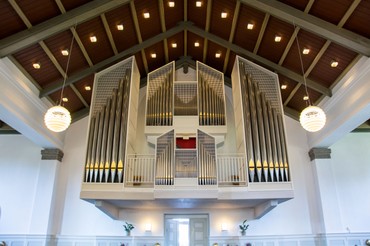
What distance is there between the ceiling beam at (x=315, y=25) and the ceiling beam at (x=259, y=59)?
6.77 ft

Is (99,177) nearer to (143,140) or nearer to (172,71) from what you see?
(143,140)

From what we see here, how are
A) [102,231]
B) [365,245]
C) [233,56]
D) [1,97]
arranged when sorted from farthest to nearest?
[233,56] → [102,231] → [365,245] → [1,97]

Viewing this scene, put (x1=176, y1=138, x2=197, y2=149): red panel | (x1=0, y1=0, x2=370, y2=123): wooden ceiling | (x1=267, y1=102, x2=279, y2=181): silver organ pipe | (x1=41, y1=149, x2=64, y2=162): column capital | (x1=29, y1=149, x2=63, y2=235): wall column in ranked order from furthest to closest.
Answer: (x1=41, y1=149, x2=64, y2=162): column capital → (x1=176, y1=138, x2=197, y2=149): red panel → (x1=29, y1=149, x2=63, y2=235): wall column → (x1=267, y1=102, x2=279, y2=181): silver organ pipe → (x1=0, y1=0, x2=370, y2=123): wooden ceiling

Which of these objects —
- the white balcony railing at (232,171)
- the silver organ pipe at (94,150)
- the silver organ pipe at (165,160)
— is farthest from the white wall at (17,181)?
the white balcony railing at (232,171)

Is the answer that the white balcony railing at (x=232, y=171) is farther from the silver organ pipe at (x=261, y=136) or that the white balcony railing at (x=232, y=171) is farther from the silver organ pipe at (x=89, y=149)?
the silver organ pipe at (x=89, y=149)

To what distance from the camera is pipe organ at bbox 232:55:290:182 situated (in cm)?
785

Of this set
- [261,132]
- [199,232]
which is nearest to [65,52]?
[261,132]

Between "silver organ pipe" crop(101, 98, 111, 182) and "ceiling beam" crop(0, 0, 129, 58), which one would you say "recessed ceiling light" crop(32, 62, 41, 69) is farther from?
"silver organ pipe" crop(101, 98, 111, 182)

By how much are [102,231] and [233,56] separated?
7.11 m

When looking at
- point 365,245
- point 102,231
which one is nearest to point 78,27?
point 102,231

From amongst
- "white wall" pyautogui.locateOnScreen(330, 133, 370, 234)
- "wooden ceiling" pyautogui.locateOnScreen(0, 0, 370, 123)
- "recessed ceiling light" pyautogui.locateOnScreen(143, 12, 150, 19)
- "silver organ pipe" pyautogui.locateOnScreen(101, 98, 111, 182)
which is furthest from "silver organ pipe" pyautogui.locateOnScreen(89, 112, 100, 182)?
"white wall" pyautogui.locateOnScreen(330, 133, 370, 234)

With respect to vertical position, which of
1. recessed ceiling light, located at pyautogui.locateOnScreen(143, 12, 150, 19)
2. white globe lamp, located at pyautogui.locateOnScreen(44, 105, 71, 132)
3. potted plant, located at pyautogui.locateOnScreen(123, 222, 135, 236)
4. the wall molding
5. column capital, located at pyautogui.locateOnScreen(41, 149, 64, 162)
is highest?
recessed ceiling light, located at pyautogui.locateOnScreen(143, 12, 150, 19)

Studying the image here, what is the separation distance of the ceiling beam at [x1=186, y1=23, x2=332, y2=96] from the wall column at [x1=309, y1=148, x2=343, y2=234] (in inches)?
87.1

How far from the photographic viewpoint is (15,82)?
24.5 ft
